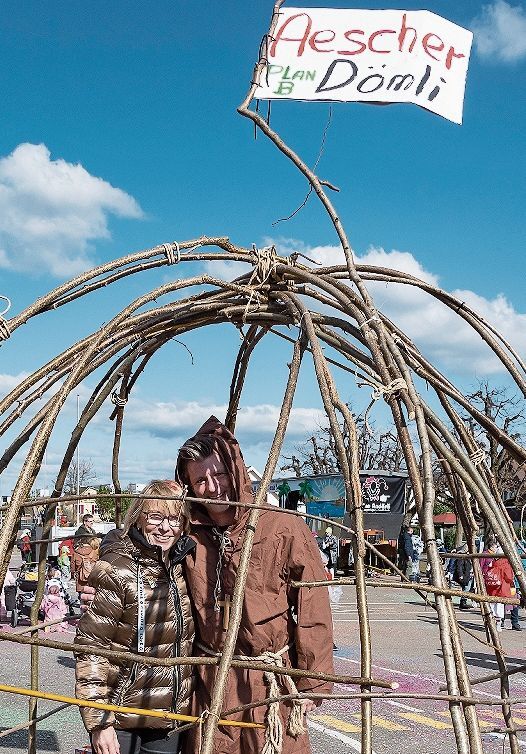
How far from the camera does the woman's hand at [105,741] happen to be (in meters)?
2.58

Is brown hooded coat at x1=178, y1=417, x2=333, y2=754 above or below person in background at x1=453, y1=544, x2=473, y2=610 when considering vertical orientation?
above

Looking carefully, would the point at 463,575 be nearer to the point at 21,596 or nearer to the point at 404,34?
the point at 21,596

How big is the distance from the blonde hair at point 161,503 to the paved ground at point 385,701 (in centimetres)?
117

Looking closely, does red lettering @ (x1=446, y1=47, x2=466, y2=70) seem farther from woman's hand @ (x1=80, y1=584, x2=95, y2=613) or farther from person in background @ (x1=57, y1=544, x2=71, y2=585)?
person in background @ (x1=57, y1=544, x2=71, y2=585)

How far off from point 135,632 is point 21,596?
29.9 feet

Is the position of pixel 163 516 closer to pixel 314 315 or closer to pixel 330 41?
pixel 314 315

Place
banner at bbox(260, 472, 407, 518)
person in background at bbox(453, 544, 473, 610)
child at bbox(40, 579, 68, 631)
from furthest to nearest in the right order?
banner at bbox(260, 472, 407, 518)
person in background at bbox(453, 544, 473, 610)
child at bbox(40, 579, 68, 631)

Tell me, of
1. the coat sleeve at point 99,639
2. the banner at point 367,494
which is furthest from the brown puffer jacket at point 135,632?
the banner at point 367,494

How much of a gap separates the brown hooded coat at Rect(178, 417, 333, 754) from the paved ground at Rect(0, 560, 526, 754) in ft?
2.09

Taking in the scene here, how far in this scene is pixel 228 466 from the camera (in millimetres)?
2906

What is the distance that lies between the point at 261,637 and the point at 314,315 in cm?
110

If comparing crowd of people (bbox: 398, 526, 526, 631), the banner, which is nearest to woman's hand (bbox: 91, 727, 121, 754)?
crowd of people (bbox: 398, 526, 526, 631)

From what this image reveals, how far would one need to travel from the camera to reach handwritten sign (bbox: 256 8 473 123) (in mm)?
2438

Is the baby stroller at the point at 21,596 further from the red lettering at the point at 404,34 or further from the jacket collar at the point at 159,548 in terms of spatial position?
the red lettering at the point at 404,34
